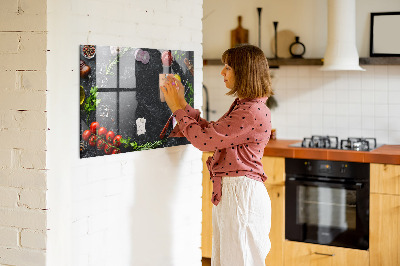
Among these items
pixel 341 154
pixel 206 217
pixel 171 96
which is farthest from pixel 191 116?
pixel 206 217

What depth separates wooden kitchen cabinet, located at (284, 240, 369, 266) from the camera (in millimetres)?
4191

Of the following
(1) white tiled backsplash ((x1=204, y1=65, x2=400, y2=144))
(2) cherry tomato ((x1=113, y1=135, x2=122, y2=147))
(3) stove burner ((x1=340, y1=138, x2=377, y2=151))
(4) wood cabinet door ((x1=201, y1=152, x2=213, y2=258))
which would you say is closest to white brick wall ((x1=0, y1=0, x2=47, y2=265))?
(2) cherry tomato ((x1=113, y1=135, x2=122, y2=147))

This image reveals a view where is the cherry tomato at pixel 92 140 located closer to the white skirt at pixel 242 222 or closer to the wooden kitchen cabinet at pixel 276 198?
the white skirt at pixel 242 222

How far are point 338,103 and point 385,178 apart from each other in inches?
38.5

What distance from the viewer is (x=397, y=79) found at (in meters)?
4.65

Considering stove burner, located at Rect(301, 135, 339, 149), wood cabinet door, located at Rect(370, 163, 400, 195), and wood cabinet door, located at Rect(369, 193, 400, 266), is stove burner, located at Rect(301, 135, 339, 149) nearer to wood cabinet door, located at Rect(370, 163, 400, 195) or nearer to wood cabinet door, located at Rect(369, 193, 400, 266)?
wood cabinet door, located at Rect(370, 163, 400, 195)

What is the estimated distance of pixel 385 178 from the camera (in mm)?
4043

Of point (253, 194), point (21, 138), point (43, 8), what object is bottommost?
point (253, 194)

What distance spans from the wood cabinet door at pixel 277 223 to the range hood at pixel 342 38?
99 cm

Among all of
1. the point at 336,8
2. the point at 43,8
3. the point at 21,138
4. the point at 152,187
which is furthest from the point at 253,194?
the point at 336,8

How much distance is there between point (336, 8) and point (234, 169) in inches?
89.2

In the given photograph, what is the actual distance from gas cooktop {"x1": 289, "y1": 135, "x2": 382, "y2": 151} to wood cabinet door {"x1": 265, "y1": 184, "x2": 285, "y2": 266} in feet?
1.25

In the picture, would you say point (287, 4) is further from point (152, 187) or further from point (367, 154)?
point (152, 187)

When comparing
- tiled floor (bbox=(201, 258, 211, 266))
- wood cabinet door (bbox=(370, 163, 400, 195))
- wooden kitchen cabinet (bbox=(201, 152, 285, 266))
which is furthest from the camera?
tiled floor (bbox=(201, 258, 211, 266))
